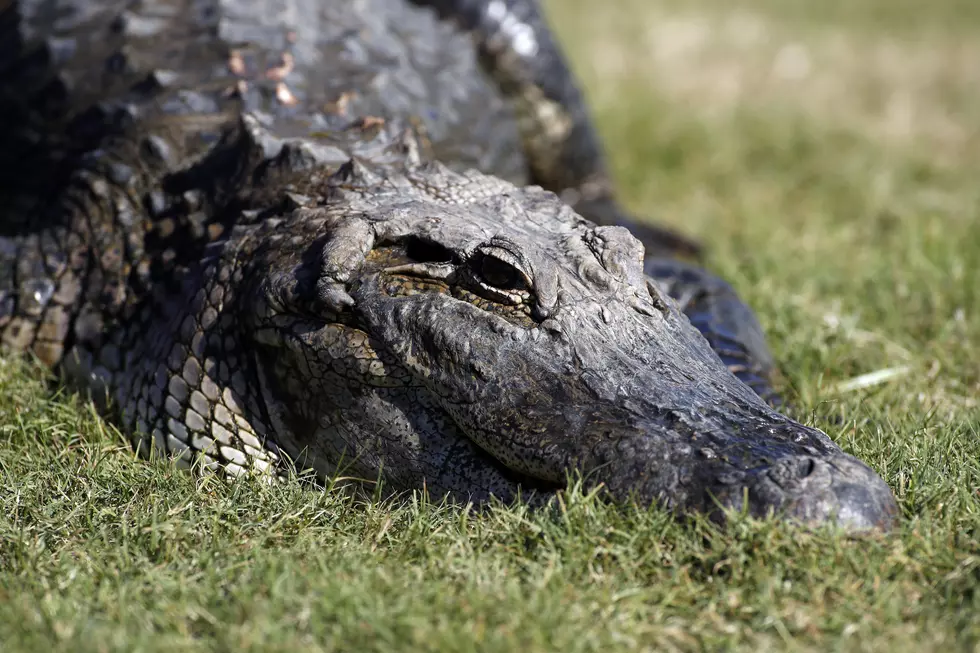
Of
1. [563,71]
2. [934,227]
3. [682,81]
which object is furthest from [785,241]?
[682,81]

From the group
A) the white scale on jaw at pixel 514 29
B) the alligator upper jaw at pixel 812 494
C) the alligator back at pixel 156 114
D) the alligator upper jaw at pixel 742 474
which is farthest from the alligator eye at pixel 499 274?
the white scale on jaw at pixel 514 29

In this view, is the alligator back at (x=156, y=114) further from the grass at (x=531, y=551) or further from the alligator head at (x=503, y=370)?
the alligator head at (x=503, y=370)

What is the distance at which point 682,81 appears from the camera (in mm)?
8500

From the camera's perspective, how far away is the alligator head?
2.42m

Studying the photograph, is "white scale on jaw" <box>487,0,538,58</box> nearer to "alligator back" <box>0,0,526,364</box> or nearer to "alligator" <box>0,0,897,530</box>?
"alligator back" <box>0,0,526,364</box>

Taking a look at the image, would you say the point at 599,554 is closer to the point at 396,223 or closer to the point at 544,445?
the point at 544,445

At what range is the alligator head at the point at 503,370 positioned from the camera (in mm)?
2416

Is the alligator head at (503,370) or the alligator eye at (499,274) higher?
the alligator eye at (499,274)

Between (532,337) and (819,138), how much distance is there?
5258 millimetres

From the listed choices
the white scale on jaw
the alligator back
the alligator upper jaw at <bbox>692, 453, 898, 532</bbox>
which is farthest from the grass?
the white scale on jaw

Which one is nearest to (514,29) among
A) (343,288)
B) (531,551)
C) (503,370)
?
(343,288)

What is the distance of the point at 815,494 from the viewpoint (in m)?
2.29

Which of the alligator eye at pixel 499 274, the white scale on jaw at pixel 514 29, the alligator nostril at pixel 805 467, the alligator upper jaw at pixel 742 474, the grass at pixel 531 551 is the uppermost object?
the white scale on jaw at pixel 514 29

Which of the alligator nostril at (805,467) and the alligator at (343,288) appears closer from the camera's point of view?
the alligator nostril at (805,467)
